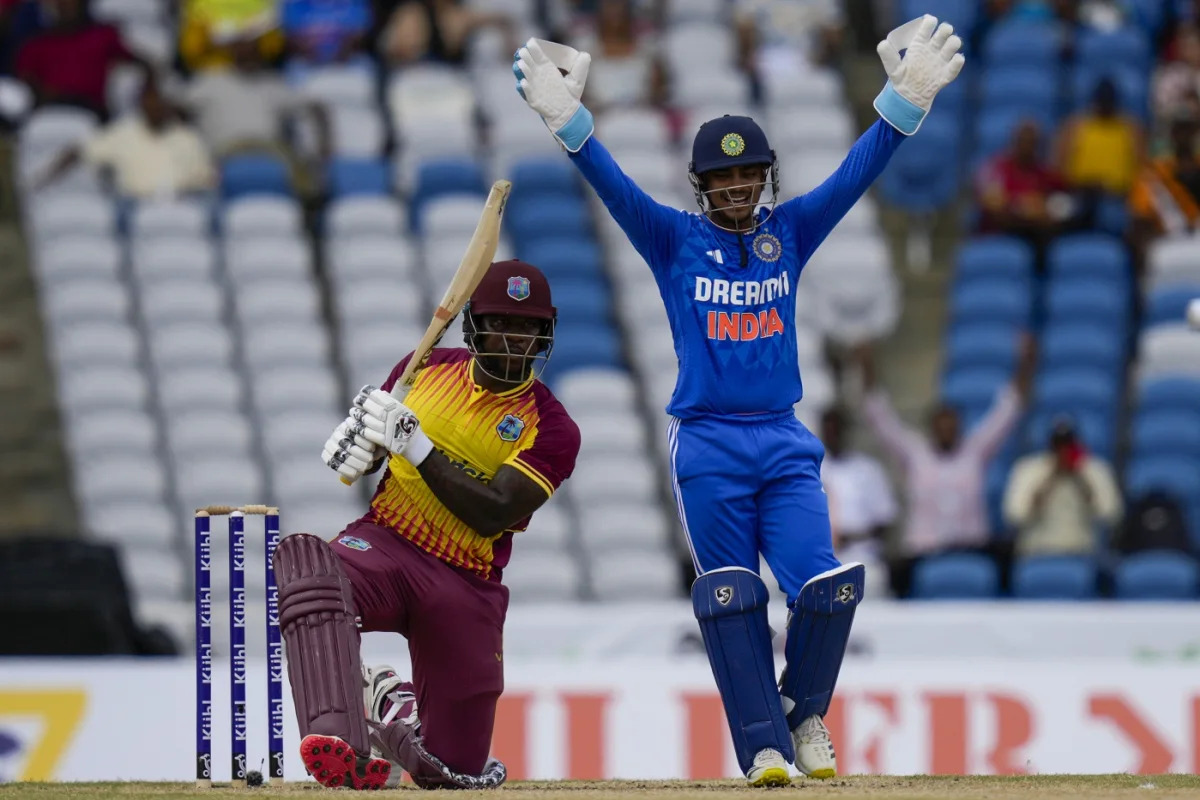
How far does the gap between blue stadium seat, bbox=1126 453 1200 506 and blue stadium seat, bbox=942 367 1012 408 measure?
2.98 feet

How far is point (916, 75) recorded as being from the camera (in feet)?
22.9

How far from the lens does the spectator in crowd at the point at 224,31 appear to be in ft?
47.8

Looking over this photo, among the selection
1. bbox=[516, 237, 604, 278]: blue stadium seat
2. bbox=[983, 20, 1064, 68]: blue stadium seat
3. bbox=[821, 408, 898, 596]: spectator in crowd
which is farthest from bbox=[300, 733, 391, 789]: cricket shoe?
bbox=[983, 20, 1064, 68]: blue stadium seat

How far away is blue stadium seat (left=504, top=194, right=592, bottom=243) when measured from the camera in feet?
45.2

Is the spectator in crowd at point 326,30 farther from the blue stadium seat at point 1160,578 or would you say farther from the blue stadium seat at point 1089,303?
the blue stadium seat at point 1160,578

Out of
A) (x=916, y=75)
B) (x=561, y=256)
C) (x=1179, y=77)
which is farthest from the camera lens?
(x=1179, y=77)

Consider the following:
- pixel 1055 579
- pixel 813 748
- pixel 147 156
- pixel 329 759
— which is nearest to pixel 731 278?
pixel 813 748

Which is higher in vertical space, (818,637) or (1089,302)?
(1089,302)

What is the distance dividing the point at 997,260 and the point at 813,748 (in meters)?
7.04

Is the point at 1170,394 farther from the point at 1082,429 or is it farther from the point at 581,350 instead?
the point at 581,350

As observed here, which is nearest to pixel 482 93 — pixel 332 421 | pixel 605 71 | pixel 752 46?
pixel 605 71

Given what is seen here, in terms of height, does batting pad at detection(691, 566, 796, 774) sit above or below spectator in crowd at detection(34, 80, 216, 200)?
below

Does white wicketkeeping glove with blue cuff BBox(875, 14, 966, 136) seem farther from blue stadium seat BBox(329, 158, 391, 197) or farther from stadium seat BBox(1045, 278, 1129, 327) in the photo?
blue stadium seat BBox(329, 158, 391, 197)

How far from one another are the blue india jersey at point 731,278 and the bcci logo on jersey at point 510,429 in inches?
19.6
